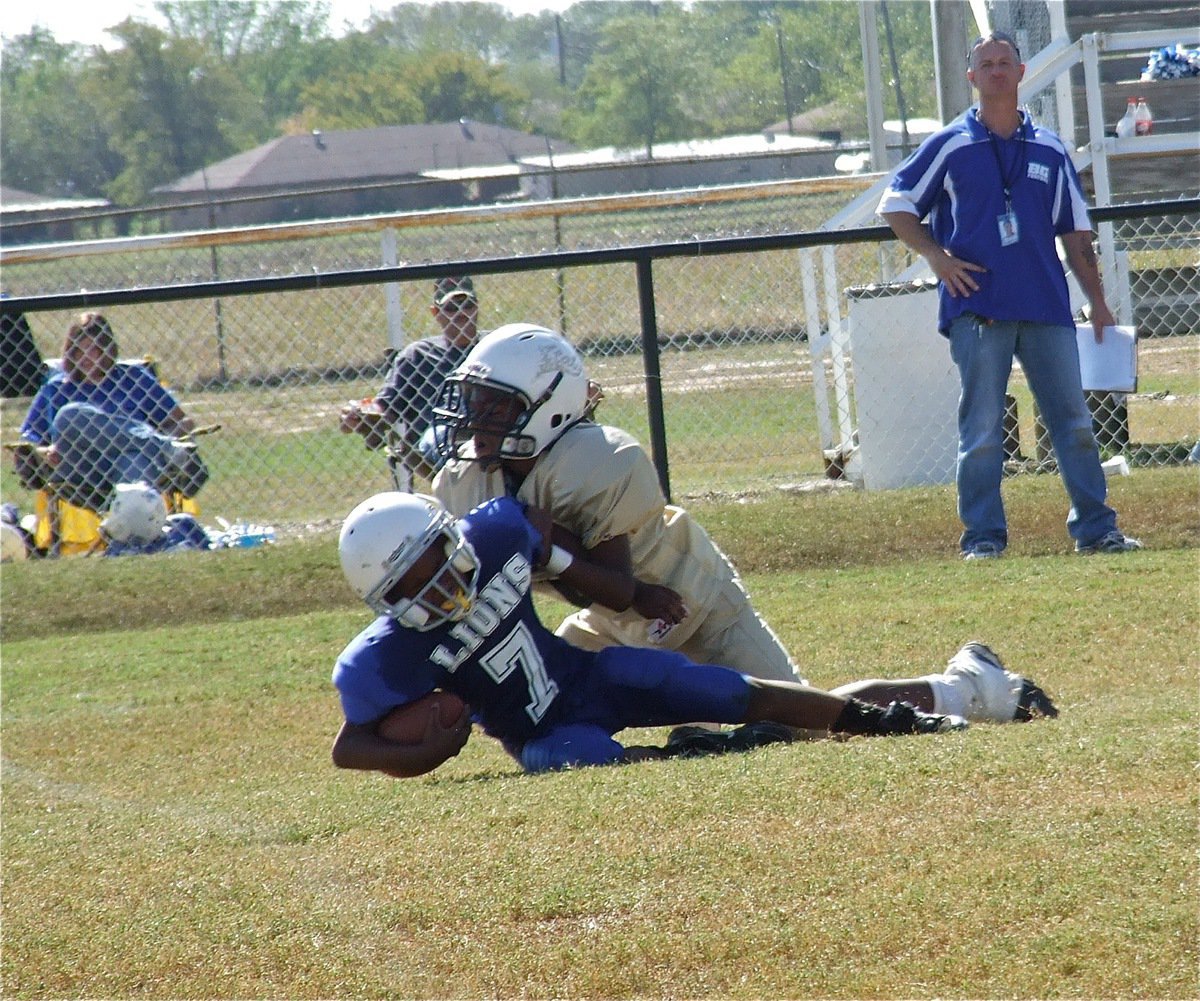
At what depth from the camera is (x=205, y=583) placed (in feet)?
29.4

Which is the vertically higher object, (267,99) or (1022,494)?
(267,99)

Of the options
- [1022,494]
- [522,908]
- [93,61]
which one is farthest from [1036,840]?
[93,61]

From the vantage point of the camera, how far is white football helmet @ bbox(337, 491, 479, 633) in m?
4.39

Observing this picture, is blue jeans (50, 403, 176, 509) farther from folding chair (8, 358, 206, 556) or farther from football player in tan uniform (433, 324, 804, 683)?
football player in tan uniform (433, 324, 804, 683)

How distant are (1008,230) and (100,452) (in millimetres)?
5547

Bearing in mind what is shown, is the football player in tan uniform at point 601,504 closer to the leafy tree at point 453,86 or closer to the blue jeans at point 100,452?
the blue jeans at point 100,452

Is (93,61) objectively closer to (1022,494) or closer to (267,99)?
(267,99)

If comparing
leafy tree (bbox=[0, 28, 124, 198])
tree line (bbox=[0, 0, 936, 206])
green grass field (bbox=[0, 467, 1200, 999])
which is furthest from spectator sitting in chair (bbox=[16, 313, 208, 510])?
leafy tree (bbox=[0, 28, 124, 198])

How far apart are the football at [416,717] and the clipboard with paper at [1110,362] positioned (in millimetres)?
4889

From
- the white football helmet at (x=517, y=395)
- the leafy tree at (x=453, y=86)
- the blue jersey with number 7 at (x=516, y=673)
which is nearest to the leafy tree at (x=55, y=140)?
the leafy tree at (x=453, y=86)

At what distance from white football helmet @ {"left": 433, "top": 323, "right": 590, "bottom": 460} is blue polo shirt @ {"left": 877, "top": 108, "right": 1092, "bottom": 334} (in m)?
3.32

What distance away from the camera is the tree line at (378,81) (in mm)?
62969

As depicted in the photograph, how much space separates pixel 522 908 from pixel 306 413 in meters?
14.1

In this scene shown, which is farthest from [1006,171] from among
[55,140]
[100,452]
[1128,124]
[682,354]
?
[55,140]
